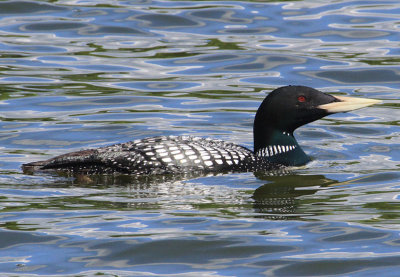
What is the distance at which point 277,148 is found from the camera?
A: 9.24 meters

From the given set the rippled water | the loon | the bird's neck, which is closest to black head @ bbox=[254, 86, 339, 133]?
the loon

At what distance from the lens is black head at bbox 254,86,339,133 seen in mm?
9086

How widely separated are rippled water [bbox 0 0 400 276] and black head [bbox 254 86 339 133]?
1.50ft

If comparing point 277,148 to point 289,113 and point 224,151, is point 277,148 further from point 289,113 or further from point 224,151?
point 224,151

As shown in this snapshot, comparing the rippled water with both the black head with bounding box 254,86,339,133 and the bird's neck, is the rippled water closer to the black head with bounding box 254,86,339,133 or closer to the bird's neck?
the bird's neck

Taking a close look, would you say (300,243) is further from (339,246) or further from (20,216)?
(20,216)

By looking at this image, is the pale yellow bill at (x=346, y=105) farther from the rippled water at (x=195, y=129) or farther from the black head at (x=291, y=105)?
the rippled water at (x=195, y=129)

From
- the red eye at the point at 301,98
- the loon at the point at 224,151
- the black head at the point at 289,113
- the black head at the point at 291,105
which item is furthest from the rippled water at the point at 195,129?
the red eye at the point at 301,98

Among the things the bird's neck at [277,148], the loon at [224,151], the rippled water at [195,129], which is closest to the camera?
the rippled water at [195,129]

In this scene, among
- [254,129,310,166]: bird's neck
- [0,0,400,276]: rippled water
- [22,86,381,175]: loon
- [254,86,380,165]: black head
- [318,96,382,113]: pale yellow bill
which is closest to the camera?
[0,0,400,276]: rippled water

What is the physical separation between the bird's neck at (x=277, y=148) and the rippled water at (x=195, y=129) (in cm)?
16

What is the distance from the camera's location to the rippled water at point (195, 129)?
6.62 m

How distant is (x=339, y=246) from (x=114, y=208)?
1688mm

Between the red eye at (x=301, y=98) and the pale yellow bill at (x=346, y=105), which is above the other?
the red eye at (x=301, y=98)
